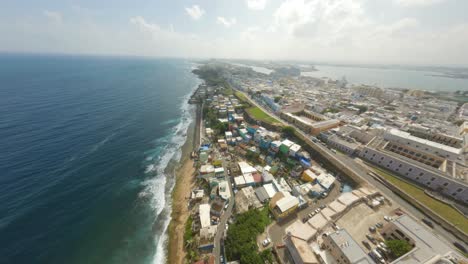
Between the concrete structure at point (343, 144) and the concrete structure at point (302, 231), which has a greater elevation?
the concrete structure at point (343, 144)

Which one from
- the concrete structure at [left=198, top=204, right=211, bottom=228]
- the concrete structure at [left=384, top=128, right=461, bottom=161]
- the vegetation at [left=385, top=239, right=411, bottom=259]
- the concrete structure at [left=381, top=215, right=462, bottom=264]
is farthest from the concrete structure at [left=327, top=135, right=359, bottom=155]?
the concrete structure at [left=198, top=204, right=211, bottom=228]

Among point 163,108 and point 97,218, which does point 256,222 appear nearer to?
point 97,218

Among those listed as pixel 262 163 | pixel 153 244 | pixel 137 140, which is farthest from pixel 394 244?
pixel 137 140

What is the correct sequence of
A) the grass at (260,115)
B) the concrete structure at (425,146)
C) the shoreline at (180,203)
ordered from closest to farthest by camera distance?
1. the shoreline at (180,203)
2. the concrete structure at (425,146)
3. the grass at (260,115)

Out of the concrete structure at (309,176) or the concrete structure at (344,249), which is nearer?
the concrete structure at (344,249)

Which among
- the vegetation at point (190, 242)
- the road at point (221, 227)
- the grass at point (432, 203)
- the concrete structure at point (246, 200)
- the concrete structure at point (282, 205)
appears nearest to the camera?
the vegetation at point (190, 242)

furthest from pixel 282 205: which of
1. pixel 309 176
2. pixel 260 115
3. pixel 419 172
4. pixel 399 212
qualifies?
pixel 260 115

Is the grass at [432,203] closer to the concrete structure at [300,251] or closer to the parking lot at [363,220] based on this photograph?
the parking lot at [363,220]

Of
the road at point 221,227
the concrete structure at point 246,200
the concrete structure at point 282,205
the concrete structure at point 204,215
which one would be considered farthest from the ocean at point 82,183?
the concrete structure at point 282,205
